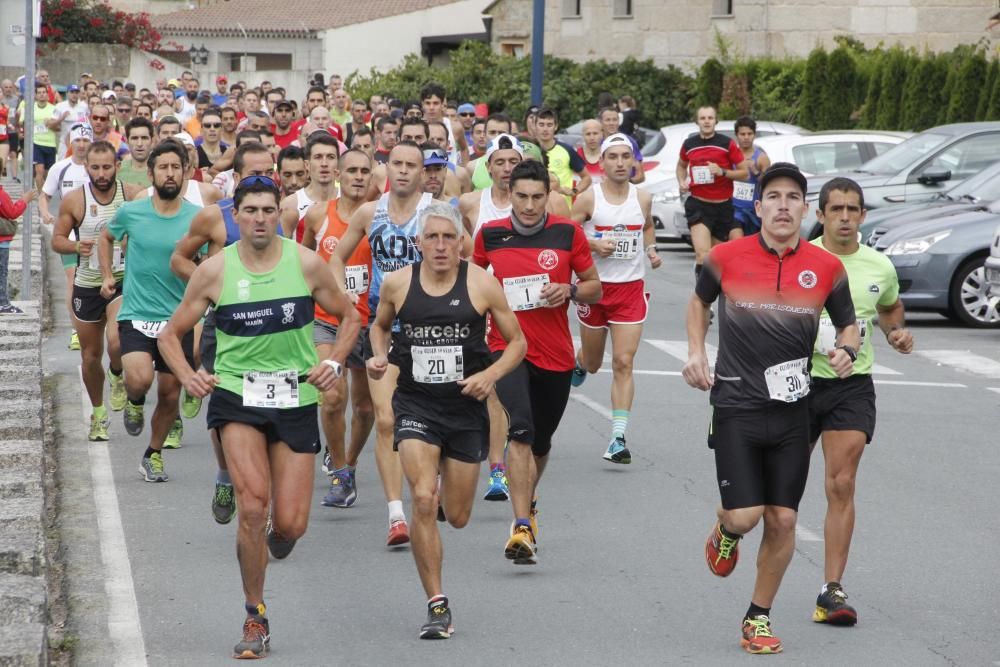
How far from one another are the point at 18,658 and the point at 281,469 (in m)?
1.54

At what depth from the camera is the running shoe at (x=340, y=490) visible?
31.7 feet

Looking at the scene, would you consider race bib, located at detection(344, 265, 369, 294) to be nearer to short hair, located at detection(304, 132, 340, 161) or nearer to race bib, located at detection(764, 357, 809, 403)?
short hair, located at detection(304, 132, 340, 161)

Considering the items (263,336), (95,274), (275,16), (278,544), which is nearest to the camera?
(263,336)

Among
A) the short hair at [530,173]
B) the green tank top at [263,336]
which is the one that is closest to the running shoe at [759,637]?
the green tank top at [263,336]

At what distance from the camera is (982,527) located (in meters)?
9.15

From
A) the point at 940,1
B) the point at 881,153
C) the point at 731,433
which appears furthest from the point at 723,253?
the point at 940,1

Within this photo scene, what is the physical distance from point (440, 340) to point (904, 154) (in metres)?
14.8

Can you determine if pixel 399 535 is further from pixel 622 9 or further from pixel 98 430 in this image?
pixel 622 9

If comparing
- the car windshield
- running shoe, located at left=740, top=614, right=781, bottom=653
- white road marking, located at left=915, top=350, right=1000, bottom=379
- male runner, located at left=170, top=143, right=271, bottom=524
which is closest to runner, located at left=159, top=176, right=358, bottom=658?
running shoe, located at left=740, top=614, right=781, bottom=653

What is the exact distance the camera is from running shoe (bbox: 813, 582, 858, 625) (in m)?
7.14

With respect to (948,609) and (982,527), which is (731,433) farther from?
(982,527)

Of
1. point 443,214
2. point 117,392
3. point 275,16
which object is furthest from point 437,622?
point 275,16

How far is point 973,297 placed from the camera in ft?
57.3

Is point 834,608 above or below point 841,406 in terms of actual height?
below
